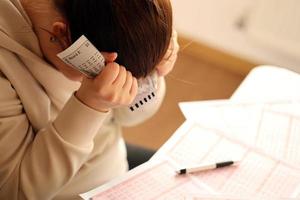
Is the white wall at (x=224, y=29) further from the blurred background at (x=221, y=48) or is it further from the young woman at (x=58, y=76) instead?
the young woman at (x=58, y=76)

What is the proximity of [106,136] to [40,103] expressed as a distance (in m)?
0.21

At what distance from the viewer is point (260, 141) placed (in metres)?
0.89

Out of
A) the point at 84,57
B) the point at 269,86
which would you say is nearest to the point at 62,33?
the point at 84,57

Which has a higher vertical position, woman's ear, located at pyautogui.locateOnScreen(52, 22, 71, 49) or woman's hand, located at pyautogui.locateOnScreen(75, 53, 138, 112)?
woman's ear, located at pyautogui.locateOnScreen(52, 22, 71, 49)

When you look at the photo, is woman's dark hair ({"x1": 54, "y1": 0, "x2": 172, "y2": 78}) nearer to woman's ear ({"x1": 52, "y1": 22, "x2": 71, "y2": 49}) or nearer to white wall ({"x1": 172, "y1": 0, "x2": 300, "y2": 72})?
woman's ear ({"x1": 52, "y1": 22, "x2": 71, "y2": 49})

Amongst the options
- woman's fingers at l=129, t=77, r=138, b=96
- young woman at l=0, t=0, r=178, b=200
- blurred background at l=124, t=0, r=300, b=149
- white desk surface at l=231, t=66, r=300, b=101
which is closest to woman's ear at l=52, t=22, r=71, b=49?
young woman at l=0, t=0, r=178, b=200

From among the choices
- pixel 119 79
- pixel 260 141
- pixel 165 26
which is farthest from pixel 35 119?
pixel 260 141

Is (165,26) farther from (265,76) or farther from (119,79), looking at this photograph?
(265,76)

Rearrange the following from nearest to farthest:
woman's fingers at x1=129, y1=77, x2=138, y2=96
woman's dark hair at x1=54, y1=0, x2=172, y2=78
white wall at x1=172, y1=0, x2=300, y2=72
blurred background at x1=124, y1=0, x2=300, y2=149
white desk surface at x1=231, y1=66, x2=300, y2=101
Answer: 1. woman's dark hair at x1=54, y1=0, x2=172, y2=78
2. woman's fingers at x1=129, y1=77, x2=138, y2=96
3. white desk surface at x1=231, y1=66, x2=300, y2=101
4. blurred background at x1=124, y1=0, x2=300, y2=149
5. white wall at x1=172, y1=0, x2=300, y2=72

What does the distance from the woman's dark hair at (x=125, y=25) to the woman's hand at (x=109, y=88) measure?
18 mm

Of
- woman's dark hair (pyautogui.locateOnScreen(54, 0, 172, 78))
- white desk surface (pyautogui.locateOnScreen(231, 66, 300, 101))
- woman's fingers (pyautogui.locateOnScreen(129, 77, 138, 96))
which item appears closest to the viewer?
woman's dark hair (pyautogui.locateOnScreen(54, 0, 172, 78))

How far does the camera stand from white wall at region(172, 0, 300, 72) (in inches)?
85.1

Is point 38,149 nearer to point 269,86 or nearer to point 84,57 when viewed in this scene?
point 84,57

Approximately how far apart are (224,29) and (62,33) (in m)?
1.67
